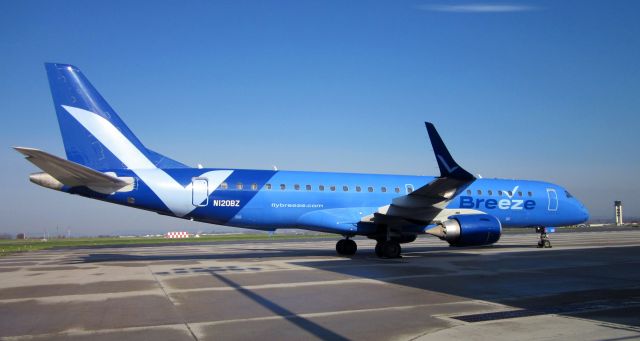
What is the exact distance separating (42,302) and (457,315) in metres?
7.49

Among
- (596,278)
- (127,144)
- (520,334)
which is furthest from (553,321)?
(127,144)

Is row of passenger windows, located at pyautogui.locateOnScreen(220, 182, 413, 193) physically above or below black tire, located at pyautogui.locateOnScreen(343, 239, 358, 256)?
above

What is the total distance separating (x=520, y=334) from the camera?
633 centimetres

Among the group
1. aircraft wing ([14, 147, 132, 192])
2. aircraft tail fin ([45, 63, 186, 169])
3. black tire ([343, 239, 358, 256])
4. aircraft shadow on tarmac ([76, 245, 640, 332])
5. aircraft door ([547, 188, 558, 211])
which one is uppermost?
aircraft tail fin ([45, 63, 186, 169])

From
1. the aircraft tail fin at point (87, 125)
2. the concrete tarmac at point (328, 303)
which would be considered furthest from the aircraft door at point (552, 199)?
the aircraft tail fin at point (87, 125)

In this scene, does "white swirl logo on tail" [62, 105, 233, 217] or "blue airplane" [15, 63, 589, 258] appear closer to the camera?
"blue airplane" [15, 63, 589, 258]

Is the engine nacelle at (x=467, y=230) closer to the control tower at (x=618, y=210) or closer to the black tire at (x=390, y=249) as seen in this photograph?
the black tire at (x=390, y=249)

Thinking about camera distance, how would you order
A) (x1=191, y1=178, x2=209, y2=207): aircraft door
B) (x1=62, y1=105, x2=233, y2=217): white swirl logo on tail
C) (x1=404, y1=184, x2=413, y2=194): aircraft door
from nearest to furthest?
1. (x1=62, y1=105, x2=233, y2=217): white swirl logo on tail
2. (x1=191, y1=178, x2=209, y2=207): aircraft door
3. (x1=404, y1=184, x2=413, y2=194): aircraft door

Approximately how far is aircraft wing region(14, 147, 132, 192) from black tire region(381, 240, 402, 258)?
9143 millimetres

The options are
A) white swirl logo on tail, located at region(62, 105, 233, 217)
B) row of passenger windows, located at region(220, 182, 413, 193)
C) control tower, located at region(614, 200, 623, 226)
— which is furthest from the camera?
control tower, located at region(614, 200, 623, 226)

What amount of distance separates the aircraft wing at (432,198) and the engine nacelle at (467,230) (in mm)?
623

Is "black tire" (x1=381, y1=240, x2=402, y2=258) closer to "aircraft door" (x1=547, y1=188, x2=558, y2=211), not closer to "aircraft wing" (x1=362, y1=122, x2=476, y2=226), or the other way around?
"aircraft wing" (x1=362, y1=122, x2=476, y2=226)

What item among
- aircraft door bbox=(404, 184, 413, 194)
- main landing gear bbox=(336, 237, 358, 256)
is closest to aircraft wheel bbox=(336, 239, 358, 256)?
main landing gear bbox=(336, 237, 358, 256)

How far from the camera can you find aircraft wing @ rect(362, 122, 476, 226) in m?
15.9
